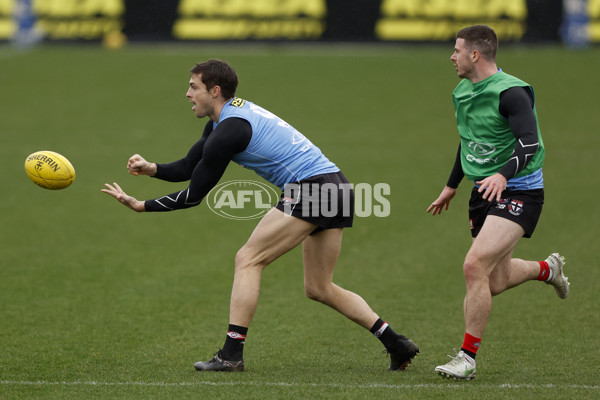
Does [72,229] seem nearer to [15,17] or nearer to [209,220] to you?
[209,220]

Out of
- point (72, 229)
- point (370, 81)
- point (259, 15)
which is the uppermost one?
point (259, 15)

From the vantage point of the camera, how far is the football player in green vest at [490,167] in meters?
5.82

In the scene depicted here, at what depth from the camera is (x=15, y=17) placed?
93.7 feet

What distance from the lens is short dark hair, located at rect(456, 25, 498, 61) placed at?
6148mm

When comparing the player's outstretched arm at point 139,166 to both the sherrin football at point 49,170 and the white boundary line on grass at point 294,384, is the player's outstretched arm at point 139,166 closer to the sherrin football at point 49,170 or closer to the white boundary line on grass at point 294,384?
the sherrin football at point 49,170

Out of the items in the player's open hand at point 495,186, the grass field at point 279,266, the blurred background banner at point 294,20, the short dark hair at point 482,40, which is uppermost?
the blurred background banner at point 294,20

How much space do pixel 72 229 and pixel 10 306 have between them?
3.87 meters

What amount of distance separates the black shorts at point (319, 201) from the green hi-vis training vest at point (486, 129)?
37.8 inches

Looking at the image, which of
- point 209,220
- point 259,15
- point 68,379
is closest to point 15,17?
point 259,15

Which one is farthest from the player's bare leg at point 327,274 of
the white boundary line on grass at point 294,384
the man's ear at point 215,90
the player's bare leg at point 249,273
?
the man's ear at point 215,90

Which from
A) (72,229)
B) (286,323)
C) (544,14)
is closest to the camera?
(286,323)

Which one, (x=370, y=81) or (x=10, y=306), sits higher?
(x=370, y=81)

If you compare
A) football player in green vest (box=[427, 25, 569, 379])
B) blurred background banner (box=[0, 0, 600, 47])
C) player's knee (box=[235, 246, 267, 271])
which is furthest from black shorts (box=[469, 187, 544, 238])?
blurred background banner (box=[0, 0, 600, 47])

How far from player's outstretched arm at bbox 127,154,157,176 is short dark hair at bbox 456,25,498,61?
2.50 meters
